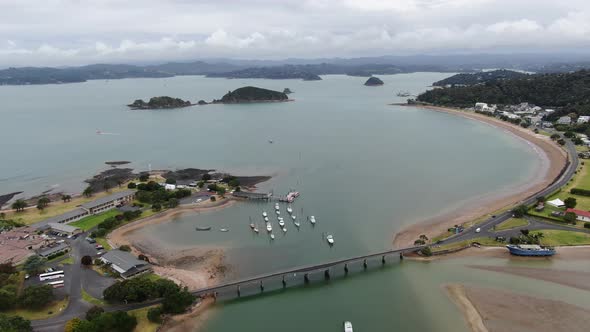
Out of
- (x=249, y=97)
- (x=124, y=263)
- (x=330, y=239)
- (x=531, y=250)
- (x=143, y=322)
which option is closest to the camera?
(x=143, y=322)

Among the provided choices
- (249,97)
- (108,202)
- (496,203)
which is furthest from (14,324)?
(249,97)

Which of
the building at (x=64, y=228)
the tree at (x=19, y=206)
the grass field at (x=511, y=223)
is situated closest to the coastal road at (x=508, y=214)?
the grass field at (x=511, y=223)

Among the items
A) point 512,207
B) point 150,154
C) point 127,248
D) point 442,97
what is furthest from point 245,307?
point 442,97

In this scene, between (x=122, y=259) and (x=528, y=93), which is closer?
(x=122, y=259)

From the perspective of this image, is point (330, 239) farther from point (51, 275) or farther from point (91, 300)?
point (51, 275)

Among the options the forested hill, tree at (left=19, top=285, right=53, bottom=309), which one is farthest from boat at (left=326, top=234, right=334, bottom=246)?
the forested hill

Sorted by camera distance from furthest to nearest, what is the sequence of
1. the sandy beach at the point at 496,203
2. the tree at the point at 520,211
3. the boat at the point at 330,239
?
the tree at the point at 520,211
the sandy beach at the point at 496,203
the boat at the point at 330,239

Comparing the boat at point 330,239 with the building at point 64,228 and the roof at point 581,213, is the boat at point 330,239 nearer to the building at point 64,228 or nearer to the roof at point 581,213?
the roof at point 581,213
